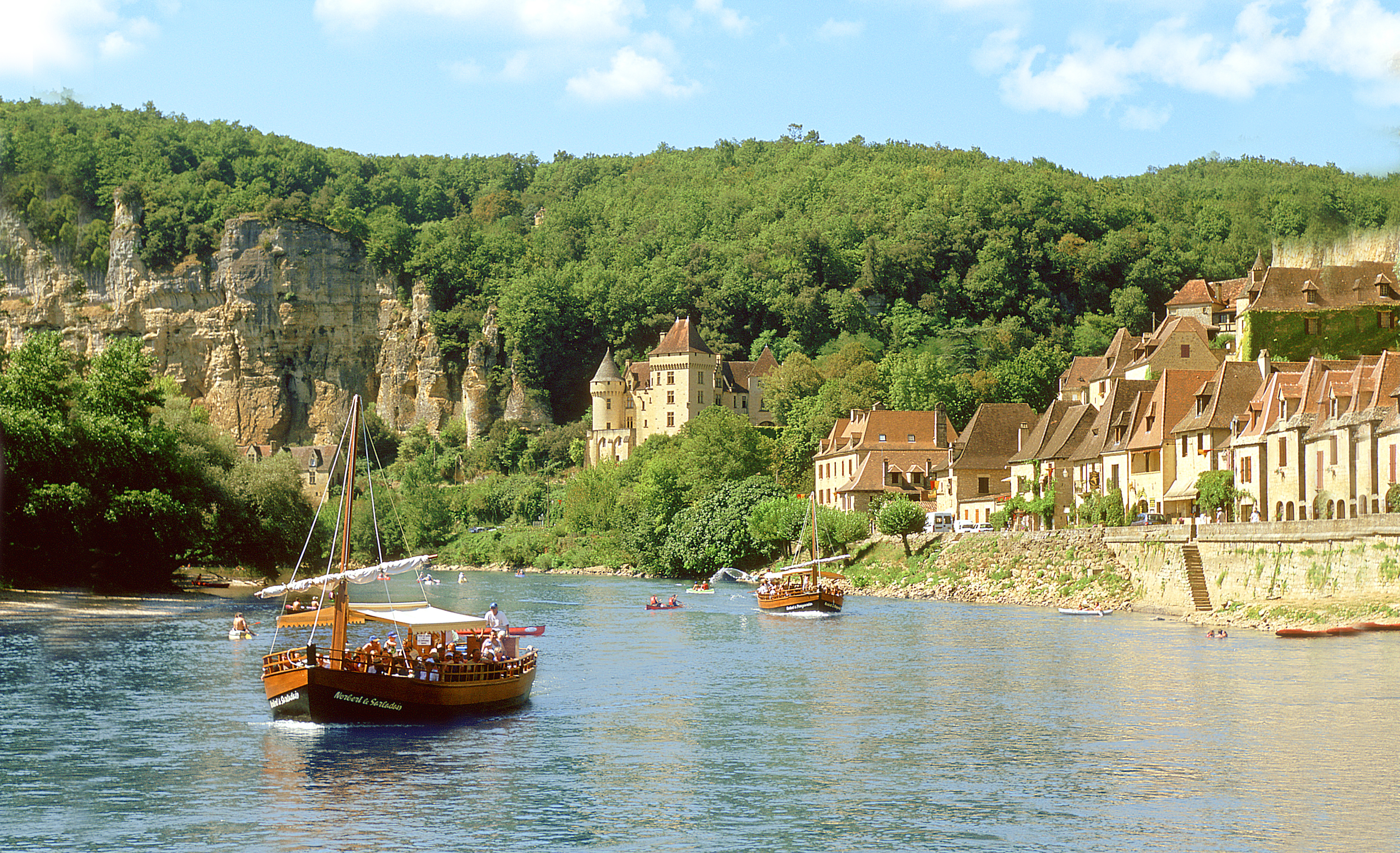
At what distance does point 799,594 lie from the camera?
2975 inches

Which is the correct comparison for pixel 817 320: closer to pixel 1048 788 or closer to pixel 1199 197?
pixel 1199 197

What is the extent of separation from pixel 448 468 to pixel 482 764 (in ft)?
502

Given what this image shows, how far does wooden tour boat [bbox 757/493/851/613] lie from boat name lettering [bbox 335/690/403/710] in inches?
1545

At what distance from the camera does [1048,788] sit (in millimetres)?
30875

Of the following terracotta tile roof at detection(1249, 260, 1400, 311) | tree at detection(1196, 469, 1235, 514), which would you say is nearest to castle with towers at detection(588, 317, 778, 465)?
terracotta tile roof at detection(1249, 260, 1400, 311)

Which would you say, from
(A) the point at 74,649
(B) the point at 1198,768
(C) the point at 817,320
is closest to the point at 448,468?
(C) the point at 817,320

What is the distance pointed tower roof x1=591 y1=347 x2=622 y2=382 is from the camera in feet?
586

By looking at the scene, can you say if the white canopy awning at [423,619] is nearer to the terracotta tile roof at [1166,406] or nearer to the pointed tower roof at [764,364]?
the terracotta tile roof at [1166,406]

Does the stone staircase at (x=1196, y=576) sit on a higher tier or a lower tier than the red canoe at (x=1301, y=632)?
higher

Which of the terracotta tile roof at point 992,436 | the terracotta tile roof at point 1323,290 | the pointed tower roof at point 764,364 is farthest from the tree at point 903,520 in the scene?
the pointed tower roof at point 764,364

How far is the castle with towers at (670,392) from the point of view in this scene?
171125 millimetres

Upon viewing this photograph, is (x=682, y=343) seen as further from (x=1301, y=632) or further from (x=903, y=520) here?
(x=1301, y=632)

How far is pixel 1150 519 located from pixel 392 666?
50948 millimetres

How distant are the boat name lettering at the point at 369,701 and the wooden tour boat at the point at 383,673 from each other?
19mm
